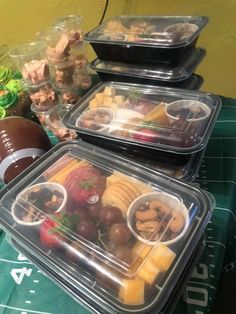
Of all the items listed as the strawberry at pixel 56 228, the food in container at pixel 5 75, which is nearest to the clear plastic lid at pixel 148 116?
the strawberry at pixel 56 228

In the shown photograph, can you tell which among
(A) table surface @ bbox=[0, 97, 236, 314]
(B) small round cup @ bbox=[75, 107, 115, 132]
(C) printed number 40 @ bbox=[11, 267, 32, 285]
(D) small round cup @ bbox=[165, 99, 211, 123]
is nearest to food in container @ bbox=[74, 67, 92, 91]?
(B) small round cup @ bbox=[75, 107, 115, 132]

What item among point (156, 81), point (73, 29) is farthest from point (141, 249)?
point (73, 29)

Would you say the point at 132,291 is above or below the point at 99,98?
below

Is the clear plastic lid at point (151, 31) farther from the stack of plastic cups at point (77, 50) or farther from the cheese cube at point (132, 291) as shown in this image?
the cheese cube at point (132, 291)

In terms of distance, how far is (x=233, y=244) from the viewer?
2.11 feet

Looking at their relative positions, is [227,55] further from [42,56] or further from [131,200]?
[131,200]

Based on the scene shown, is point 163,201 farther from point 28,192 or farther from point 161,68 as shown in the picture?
point 161,68

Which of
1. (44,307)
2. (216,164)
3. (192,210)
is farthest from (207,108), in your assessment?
(44,307)

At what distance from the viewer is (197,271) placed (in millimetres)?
549

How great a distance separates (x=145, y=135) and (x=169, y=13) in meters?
0.67

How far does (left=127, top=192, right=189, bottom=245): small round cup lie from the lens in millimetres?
490

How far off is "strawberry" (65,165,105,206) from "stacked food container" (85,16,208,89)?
327 mm

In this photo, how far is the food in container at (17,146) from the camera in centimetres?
72

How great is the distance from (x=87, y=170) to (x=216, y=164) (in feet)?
1.01
